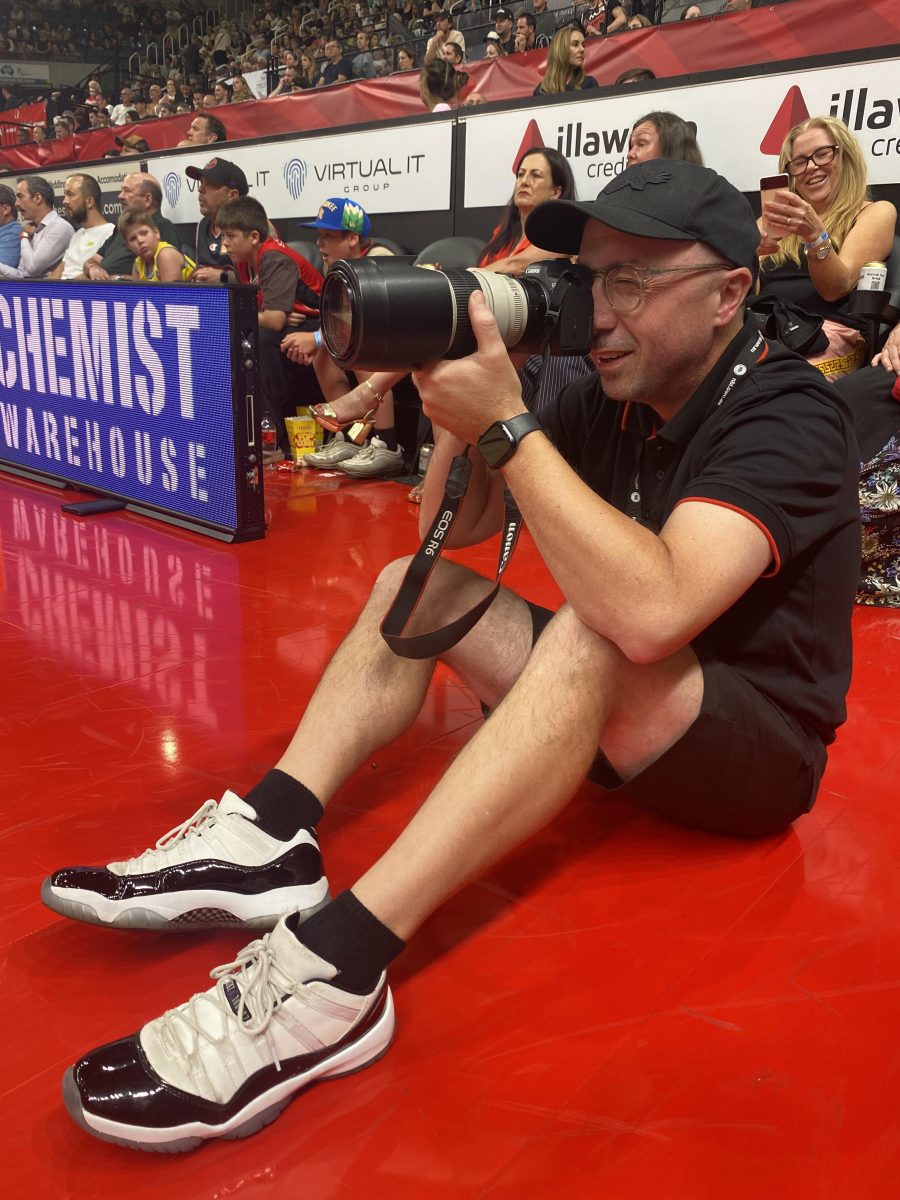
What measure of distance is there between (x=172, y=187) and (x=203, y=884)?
6.54 metres

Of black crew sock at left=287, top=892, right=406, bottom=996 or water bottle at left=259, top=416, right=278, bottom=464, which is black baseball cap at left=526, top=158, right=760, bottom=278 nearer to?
black crew sock at left=287, top=892, right=406, bottom=996

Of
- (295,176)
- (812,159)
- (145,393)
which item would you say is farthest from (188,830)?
(295,176)

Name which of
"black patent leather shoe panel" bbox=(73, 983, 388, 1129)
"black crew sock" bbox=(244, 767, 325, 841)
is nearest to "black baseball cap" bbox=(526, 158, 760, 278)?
"black crew sock" bbox=(244, 767, 325, 841)

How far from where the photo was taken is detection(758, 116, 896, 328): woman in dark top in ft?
9.03

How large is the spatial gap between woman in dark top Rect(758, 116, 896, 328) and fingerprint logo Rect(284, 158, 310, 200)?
3460 millimetres

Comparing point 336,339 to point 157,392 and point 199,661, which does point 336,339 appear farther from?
point 157,392

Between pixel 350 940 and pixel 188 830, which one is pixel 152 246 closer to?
pixel 188 830

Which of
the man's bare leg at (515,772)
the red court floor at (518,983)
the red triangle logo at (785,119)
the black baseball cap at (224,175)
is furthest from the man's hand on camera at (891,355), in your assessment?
the black baseball cap at (224,175)

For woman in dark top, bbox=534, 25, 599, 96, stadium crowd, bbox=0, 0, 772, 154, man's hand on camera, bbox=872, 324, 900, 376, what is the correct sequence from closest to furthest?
man's hand on camera, bbox=872, 324, 900, 376 → woman in dark top, bbox=534, 25, 599, 96 → stadium crowd, bbox=0, 0, 772, 154

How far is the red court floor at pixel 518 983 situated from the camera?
924 millimetres

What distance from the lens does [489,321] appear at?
1.10 metres

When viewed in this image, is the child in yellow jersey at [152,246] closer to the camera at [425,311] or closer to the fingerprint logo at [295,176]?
the fingerprint logo at [295,176]

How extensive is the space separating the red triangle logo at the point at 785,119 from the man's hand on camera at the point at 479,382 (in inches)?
114

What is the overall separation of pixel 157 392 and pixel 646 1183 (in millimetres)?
2929
